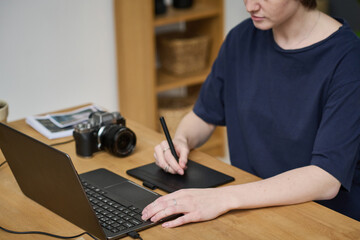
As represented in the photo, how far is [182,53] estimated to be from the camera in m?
3.28

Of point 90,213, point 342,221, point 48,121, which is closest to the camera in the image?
point 90,213

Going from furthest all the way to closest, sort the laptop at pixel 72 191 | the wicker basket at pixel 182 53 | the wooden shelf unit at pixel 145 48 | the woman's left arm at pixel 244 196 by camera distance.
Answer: the wicker basket at pixel 182 53 < the wooden shelf unit at pixel 145 48 < the woman's left arm at pixel 244 196 < the laptop at pixel 72 191

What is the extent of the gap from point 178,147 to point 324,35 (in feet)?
1.79

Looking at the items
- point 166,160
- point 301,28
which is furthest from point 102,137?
point 301,28

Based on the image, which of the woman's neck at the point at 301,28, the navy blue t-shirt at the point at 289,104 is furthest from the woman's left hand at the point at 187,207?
the woman's neck at the point at 301,28

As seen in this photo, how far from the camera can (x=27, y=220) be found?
1374 mm

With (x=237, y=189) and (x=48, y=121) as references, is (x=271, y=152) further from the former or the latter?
(x=48, y=121)

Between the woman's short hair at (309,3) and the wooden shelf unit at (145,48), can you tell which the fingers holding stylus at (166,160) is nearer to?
A: the woman's short hair at (309,3)

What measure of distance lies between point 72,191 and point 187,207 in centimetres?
28

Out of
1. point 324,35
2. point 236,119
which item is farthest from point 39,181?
point 324,35

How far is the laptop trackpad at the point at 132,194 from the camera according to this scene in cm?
144

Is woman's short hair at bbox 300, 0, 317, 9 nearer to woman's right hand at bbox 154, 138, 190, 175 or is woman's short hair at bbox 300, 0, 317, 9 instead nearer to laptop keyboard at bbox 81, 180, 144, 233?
woman's right hand at bbox 154, 138, 190, 175

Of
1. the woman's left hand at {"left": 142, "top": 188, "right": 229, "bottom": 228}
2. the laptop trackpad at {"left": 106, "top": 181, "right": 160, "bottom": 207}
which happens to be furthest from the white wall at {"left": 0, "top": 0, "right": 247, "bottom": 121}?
the woman's left hand at {"left": 142, "top": 188, "right": 229, "bottom": 228}

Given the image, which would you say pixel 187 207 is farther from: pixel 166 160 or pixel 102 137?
pixel 102 137
